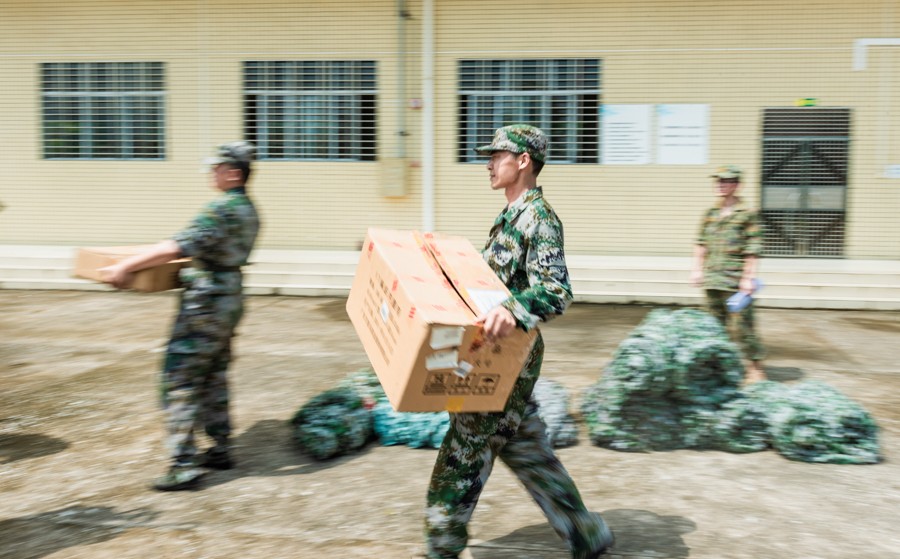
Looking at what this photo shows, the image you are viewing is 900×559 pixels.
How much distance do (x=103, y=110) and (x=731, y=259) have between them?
979cm

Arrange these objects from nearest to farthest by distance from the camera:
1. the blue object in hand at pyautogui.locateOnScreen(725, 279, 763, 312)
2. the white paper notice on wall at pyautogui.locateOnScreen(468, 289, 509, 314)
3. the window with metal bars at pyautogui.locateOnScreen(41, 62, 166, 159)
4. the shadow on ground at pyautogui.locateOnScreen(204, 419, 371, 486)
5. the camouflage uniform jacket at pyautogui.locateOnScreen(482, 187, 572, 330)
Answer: the white paper notice on wall at pyautogui.locateOnScreen(468, 289, 509, 314)
the camouflage uniform jacket at pyautogui.locateOnScreen(482, 187, 572, 330)
the shadow on ground at pyautogui.locateOnScreen(204, 419, 371, 486)
the blue object in hand at pyautogui.locateOnScreen(725, 279, 763, 312)
the window with metal bars at pyautogui.locateOnScreen(41, 62, 166, 159)

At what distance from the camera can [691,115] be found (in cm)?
A: 1180

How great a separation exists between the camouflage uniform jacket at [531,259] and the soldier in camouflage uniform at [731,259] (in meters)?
3.83

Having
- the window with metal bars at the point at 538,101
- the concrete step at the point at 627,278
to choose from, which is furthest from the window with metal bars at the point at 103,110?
the window with metal bars at the point at 538,101

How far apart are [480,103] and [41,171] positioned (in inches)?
257

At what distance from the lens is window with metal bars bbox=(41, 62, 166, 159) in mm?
12820

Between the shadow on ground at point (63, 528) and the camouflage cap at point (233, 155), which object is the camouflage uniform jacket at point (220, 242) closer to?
the camouflage cap at point (233, 155)

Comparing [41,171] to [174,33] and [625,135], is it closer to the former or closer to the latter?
[174,33]

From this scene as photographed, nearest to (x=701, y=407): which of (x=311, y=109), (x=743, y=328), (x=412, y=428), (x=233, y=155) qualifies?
(x=412, y=428)

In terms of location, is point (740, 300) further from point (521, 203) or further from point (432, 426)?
point (521, 203)

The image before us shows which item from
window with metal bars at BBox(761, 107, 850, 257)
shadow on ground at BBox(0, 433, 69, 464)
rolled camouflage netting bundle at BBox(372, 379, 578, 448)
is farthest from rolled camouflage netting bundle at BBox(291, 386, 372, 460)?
window with metal bars at BBox(761, 107, 850, 257)

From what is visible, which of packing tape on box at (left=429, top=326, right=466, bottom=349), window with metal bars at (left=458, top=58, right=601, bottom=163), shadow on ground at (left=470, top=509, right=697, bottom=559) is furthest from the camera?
window with metal bars at (left=458, top=58, right=601, bottom=163)

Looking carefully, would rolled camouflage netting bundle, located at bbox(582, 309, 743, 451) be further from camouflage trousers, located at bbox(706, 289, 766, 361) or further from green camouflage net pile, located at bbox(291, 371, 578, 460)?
camouflage trousers, located at bbox(706, 289, 766, 361)

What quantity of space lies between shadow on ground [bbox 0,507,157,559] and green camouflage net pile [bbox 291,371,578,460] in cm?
104
